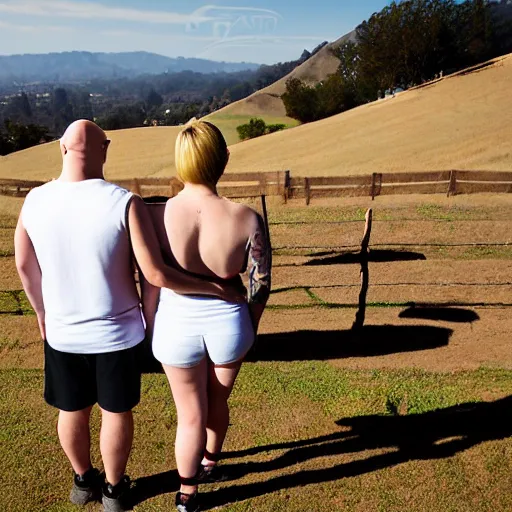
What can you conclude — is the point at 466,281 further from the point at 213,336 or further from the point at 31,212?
the point at 31,212

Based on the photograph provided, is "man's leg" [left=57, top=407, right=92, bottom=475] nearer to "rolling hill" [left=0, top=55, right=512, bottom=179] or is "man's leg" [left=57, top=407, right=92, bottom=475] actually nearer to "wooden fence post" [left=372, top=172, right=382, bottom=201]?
"wooden fence post" [left=372, top=172, right=382, bottom=201]

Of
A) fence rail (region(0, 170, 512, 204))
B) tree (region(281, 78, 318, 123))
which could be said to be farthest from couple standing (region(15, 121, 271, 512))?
tree (region(281, 78, 318, 123))

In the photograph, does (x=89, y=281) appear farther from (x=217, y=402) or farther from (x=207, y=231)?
(x=217, y=402)

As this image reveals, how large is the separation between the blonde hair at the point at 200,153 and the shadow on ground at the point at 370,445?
89.7 inches

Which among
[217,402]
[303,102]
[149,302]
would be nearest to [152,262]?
[149,302]

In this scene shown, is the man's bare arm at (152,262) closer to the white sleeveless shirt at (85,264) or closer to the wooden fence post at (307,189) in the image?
the white sleeveless shirt at (85,264)

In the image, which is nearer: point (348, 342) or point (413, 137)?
point (348, 342)

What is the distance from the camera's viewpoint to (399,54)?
54.2 meters

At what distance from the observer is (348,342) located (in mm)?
6055

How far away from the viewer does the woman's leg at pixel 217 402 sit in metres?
2.99

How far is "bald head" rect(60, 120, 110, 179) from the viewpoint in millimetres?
2602

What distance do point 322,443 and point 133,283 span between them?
2.29 m

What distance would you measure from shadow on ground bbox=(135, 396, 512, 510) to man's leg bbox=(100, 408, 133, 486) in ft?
1.92

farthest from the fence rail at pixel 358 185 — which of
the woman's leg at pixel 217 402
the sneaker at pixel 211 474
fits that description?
the woman's leg at pixel 217 402
